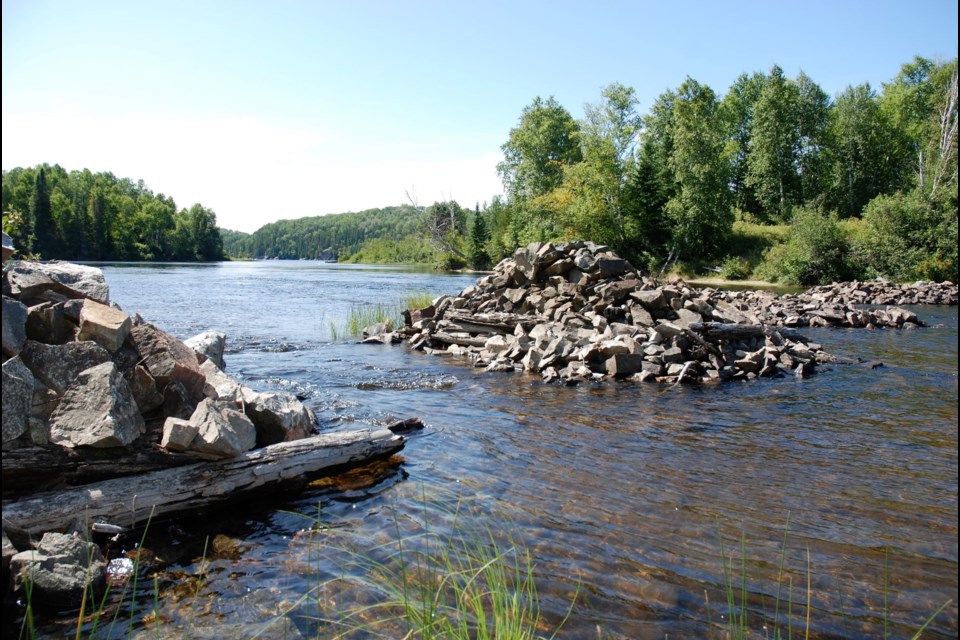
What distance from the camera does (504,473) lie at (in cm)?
659

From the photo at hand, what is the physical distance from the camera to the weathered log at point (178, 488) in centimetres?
456

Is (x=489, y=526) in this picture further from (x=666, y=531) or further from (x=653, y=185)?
(x=653, y=185)

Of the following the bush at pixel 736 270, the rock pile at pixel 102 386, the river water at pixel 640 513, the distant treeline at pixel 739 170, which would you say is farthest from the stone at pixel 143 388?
the bush at pixel 736 270

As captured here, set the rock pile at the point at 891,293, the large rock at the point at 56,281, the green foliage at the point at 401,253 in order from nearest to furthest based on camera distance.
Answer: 1. the large rock at the point at 56,281
2. the rock pile at the point at 891,293
3. the green foliage at the point at 401,253

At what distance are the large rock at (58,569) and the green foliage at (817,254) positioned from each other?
4169 centimetres

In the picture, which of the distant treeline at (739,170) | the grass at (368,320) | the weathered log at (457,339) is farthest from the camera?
the distant treeline at (739,170)

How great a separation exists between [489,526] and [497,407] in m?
4.60

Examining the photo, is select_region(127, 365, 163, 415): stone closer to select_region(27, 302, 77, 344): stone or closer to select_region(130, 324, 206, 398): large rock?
select_region(130, 324, 206, 398): large rock

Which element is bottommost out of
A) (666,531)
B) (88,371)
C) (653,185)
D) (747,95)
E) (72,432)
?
(666,531)

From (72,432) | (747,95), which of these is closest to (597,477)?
(72,432)

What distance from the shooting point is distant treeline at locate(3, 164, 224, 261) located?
9388 cm

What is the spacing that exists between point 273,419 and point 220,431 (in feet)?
3.29

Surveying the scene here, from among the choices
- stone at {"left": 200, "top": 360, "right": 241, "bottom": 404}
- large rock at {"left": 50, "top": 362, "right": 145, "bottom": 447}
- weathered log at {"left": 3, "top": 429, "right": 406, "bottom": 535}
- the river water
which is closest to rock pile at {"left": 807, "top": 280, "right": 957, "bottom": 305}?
the river water

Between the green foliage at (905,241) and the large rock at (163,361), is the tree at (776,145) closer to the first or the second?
the green foliage at (905,241)
